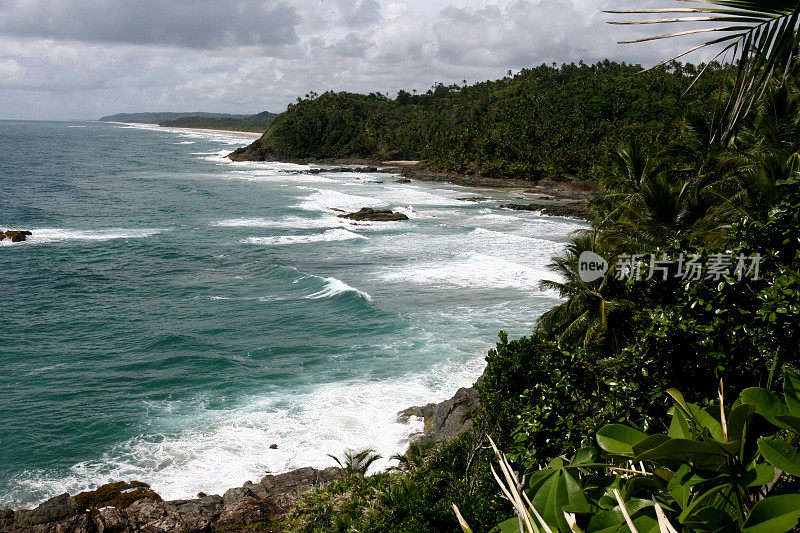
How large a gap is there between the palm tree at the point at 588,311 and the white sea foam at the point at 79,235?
32.1 meters

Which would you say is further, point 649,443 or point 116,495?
point 116,495

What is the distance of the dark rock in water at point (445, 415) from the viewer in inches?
538

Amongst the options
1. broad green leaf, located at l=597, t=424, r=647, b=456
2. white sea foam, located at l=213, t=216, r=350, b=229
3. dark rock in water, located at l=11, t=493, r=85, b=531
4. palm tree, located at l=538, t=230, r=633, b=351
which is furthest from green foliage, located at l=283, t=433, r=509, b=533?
white sea foam, located at l=213, t=216, r=350, b=229

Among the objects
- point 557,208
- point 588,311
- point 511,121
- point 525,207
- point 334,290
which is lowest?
point 334,290

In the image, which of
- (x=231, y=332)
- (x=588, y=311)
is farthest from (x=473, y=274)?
(x=588, y=311)

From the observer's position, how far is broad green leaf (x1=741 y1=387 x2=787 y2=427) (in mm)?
2115

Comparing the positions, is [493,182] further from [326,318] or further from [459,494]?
[459,494]

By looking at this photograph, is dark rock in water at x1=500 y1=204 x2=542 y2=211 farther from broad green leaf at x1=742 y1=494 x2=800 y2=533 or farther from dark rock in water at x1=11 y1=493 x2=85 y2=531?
broad green leaf at x1=742 y1=494 x2=800 y2=533

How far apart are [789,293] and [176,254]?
32.8m

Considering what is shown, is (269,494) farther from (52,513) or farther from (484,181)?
(484,181)

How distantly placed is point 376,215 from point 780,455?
43594mm

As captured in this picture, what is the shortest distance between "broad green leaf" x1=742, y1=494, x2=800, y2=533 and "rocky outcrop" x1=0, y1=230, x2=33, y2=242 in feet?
136

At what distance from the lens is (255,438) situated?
14891 mm

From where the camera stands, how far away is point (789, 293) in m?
5.04
